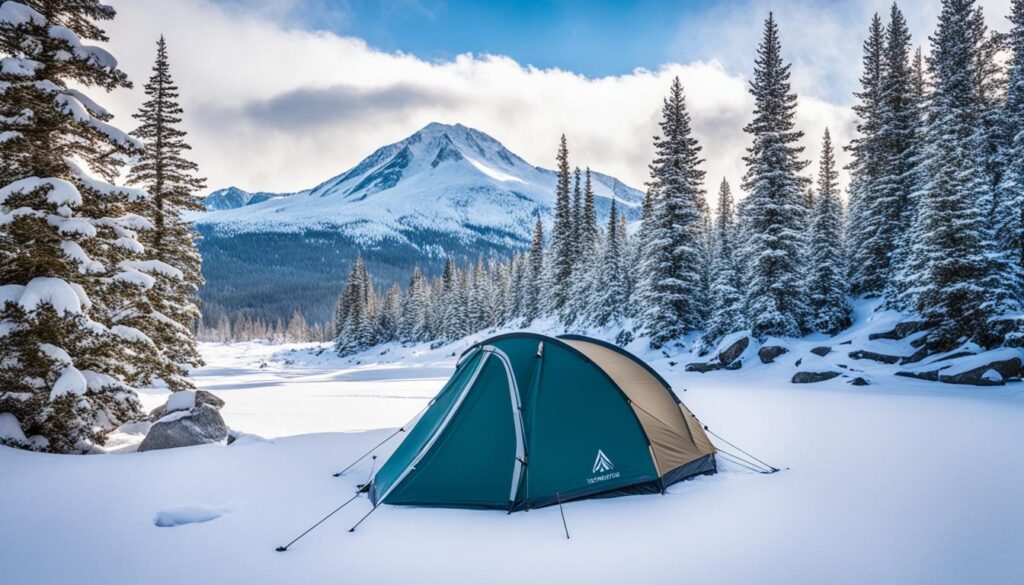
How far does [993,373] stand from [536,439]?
14.6m

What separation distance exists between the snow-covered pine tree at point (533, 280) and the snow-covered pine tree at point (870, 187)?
94.9 feet

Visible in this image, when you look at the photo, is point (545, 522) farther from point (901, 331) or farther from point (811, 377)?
point (901, 331)

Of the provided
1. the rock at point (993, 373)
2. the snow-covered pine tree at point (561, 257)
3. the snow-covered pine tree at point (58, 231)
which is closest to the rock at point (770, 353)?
the rock at point (993, 373)

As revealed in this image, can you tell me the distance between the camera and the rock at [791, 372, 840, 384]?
16.2 m

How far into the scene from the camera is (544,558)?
14.5 ft

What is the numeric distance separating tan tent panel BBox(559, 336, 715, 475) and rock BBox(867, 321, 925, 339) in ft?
49.7

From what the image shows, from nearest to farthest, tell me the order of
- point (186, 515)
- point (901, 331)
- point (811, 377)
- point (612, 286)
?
point (186, 515), point (811, 377), point (901, 331), point (612, 286)

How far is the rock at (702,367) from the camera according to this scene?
2142 centimetres

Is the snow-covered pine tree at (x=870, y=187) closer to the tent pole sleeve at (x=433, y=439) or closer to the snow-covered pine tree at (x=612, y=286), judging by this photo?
the snow-covered pine tree at (x=612, y=286)

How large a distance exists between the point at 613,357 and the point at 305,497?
175 inches

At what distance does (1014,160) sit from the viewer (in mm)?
18234

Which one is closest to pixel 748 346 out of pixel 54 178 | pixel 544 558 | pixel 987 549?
pixel 987 549

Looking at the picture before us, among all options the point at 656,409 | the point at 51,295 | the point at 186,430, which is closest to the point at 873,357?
the point at 656,409

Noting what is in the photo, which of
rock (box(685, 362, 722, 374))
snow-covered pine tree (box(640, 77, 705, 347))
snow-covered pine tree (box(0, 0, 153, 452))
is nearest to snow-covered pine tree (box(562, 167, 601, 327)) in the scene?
snow-covered pine tree (box(640, 77, 705, 347))
